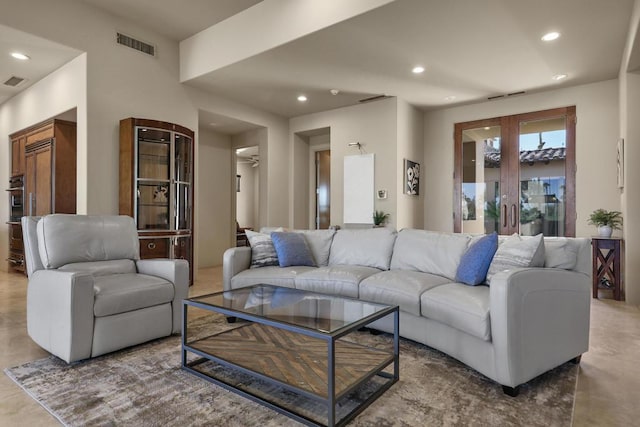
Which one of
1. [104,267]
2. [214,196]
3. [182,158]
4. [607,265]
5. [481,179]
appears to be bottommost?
[607,265]

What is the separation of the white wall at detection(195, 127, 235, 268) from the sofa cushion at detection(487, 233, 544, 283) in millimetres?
5362

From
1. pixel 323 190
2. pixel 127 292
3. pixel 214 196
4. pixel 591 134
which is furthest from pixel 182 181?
pixel 591 134

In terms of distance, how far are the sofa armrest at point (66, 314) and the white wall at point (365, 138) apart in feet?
14.2

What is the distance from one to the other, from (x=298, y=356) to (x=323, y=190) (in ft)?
17.0

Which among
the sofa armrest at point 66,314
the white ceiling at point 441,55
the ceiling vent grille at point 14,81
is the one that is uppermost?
the ceiling vent grille at point 14,81

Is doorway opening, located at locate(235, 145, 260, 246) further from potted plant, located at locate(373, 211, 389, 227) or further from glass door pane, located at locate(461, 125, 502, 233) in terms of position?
glass door pane, located at locate(461, 125, 502, 233)

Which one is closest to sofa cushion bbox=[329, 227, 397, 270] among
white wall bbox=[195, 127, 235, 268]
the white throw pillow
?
the white throw pillow

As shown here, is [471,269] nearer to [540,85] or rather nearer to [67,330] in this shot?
[67,330]

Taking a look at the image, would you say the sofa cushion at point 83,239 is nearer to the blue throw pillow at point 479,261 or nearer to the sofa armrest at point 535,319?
the blue throw pillow at point 479,261

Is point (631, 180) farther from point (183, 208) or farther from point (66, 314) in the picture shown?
point (66, 314)

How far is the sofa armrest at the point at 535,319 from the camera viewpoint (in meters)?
1.91

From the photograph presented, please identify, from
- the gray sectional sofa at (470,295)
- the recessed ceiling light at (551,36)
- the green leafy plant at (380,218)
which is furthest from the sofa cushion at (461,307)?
the green leafy plant at (380,218)

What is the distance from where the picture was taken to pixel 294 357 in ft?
7.36

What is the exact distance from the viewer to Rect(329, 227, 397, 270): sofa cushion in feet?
11.1
